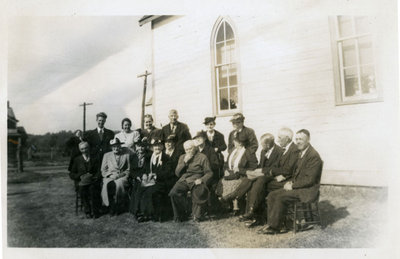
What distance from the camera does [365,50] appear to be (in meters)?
2.35

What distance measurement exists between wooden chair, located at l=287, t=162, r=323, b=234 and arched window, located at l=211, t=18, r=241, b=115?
3.19 feet

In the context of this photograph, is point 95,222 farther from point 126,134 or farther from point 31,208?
point 126,134

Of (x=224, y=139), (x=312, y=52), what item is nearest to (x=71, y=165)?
(x=224, y=139)

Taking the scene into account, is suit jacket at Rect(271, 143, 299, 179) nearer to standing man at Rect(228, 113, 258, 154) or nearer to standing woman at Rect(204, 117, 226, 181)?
standing man at Rect(228, 113, 258, 154)

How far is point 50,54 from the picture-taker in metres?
2.58

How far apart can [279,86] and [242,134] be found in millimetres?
529

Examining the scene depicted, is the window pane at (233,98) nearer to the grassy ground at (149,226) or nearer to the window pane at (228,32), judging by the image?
the window pane at (228,32)

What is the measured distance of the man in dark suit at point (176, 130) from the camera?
2.51m

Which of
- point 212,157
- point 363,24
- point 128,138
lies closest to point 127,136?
point 128,138

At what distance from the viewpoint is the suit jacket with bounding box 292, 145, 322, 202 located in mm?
2246

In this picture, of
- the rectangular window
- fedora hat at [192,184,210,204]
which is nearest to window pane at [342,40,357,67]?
the rectangular window

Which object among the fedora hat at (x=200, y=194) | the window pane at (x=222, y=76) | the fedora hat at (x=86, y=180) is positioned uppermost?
the window pane at (x=222, y=76)

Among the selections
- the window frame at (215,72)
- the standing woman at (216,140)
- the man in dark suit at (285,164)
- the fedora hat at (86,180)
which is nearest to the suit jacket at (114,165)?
the fedora hat at (86,180)

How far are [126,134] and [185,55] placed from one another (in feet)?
3.01
